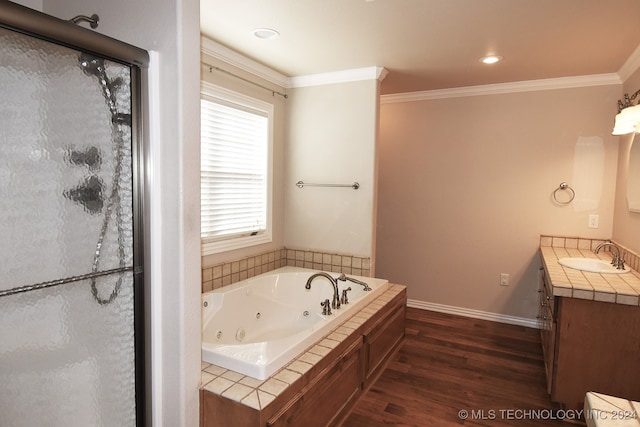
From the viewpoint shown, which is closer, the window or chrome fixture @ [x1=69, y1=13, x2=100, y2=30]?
chrome fixture @ [x1=69, y1=13, x2=100, y2=30]

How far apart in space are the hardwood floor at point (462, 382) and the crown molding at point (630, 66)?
7.98ft

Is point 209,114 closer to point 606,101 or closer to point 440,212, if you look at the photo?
point 440,212

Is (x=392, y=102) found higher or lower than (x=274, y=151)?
higher

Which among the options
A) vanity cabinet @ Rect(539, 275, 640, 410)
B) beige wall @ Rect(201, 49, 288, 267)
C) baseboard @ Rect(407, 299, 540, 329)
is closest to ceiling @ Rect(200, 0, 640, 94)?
beige wall @ Rect(201, 49, 288, 267)

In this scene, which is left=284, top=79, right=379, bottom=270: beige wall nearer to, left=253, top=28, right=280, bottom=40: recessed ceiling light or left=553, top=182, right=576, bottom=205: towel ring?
left=253, top=28, right=280, bottom=40: recessed ceiling light

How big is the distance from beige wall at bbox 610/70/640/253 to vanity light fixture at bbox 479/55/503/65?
104 cm

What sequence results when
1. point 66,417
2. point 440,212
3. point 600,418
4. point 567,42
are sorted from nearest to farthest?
point 600,418 → point 66,417 → point 567,42 → point 440,212

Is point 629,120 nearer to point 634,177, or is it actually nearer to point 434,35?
point 634,177

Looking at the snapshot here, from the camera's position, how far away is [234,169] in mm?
3211

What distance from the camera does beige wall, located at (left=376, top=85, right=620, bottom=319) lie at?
3619 mm

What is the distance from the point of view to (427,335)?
3662mm

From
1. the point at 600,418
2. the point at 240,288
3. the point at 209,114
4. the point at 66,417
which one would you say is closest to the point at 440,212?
the point at 240,288

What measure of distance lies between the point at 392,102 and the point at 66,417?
404 cm

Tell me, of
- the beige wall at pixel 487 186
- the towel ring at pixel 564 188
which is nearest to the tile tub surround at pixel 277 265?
the beige wall at pixel 487 186
